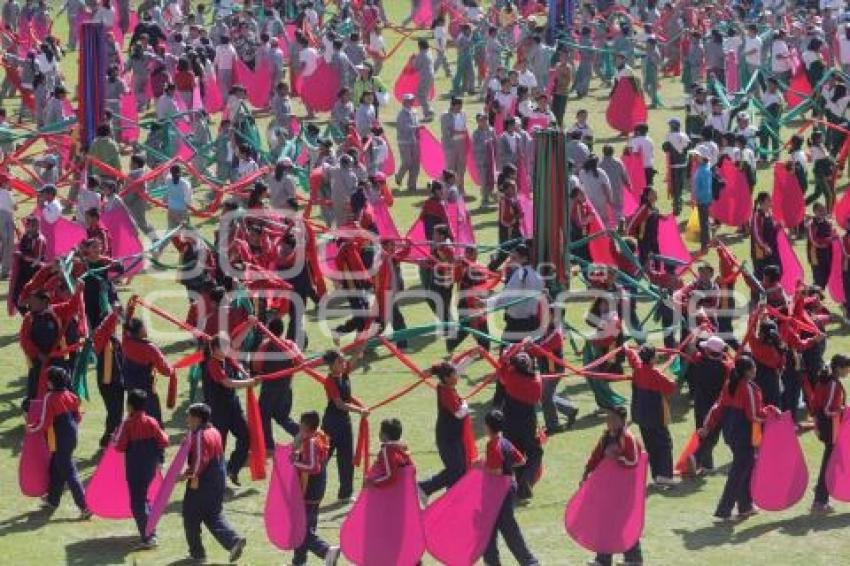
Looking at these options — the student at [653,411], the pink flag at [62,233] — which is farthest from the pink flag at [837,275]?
the pink flag at [62,233]

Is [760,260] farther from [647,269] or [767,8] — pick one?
[767,8]

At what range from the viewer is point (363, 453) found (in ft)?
53.4

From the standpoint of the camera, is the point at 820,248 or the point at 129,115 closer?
the point at 820,248

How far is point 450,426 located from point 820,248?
22.6ft

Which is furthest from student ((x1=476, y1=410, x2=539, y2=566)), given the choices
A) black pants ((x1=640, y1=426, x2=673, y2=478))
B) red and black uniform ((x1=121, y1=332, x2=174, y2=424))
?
red and black uniform ((x1=121, y1=332, x2=174, y2=424))

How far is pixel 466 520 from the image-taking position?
14523 millimetres

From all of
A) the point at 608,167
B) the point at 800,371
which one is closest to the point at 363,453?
the point at 800,371

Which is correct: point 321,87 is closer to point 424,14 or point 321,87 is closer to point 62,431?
point 424,14

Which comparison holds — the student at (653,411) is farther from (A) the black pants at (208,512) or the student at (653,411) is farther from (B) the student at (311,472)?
(A) the black pants at (208,512)

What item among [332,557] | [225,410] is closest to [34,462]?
[225,410]

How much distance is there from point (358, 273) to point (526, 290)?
92.2 inches

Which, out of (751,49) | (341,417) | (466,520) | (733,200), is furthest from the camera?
(751,49)

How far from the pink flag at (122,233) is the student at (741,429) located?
808 cm

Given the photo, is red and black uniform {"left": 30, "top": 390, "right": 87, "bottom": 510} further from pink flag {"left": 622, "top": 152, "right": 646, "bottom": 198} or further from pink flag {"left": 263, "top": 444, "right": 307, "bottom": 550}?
pink flag {"left": 622, "top": 152, "right": 646, "bottom": 198}
